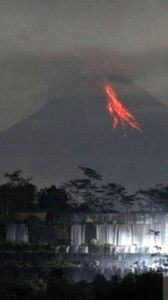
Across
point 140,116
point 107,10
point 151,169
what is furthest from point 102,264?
point 107,10

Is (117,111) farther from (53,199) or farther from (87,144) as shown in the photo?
(53,199)

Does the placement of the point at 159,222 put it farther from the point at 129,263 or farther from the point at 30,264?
the point at 30,264

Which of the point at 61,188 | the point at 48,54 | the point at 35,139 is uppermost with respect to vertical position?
the point at 48,54

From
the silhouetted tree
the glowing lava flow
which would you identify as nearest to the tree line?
the silhouetted tree

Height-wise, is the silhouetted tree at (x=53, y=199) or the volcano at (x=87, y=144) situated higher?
the volcano at (x=87, y=144)

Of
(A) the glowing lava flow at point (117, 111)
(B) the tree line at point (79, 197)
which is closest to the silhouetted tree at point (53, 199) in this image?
(B) the tree line at point (79, 197)

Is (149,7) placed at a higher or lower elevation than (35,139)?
higher

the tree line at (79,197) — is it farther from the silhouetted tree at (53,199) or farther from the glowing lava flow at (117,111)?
the glowing lava flow at (117,111)
